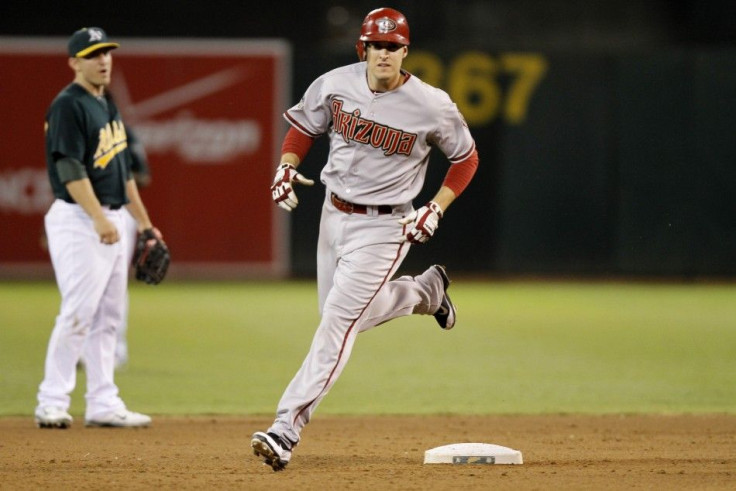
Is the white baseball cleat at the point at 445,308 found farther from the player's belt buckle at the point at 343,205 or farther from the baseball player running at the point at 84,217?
the baseball player running at the point at 84,217

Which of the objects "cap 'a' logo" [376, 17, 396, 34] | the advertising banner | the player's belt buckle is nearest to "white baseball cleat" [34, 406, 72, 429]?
the player's belt buckle

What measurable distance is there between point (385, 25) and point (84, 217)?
7.04 ft

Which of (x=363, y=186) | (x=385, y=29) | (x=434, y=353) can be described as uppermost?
(x=385, y=29)

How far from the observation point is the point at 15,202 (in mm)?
16828

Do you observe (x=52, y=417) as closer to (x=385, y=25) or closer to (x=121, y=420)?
(x=121, y=420)

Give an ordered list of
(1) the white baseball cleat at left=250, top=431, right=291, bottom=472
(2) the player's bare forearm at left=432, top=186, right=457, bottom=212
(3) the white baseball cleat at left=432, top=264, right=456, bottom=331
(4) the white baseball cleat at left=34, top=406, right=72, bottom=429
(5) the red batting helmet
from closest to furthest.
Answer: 1. (1) the white baseball cleat at left=250, top=431, right=291, bottom=472
2. (5) the red batting helmet
3. (2) the player's bare forearm at left=432, top=186, right=457, bottom=212
4. (3) the white baseball cleat at left=432, top=264, right=456, bottom=331
5. (4) the white baseball cleat at left=34, top=406, right=72, bottom=429

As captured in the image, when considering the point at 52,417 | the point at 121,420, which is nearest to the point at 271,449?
the point at 121,420

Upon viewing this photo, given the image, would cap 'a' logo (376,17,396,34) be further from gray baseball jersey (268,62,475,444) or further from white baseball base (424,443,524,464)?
white baseball base (424,443,524,464)

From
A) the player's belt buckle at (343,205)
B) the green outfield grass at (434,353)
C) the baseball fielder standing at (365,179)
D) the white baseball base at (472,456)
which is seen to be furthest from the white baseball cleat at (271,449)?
the green outfield grass at (434,353)

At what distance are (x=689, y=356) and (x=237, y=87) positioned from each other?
853 cm

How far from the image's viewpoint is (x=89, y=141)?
22.9 ft

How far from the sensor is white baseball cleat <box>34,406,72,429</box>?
23.0ft

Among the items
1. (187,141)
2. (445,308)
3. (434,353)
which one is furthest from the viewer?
(187,141)

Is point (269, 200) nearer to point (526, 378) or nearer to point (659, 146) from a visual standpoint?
point (659, 146)
